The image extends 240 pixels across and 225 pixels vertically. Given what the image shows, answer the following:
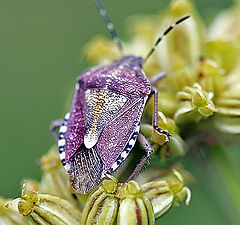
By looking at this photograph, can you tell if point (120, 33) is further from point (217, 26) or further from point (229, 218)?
point (229, 218)

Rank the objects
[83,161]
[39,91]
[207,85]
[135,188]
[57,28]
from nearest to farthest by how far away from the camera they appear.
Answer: [135,188], [83,161], [207,85], [39,91], [57,28]

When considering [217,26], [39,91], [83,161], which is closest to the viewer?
[83,161]

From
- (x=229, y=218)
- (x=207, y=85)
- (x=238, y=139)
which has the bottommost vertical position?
(x=229, y=218)

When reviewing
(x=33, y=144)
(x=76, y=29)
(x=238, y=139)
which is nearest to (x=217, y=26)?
(x=238, y=139)

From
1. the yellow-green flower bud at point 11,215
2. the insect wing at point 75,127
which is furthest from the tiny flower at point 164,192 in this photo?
the yellow-green flower bud at point 11,215

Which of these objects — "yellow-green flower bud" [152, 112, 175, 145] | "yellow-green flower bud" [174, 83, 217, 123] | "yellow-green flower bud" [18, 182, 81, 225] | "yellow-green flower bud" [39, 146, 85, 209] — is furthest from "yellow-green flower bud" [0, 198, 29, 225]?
"yellow-green flower bud" [174, 83, 217, 123]

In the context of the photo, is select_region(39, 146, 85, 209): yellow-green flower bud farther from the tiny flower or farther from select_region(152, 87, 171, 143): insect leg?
select_region(152, 87, 171, 143): insect leg
